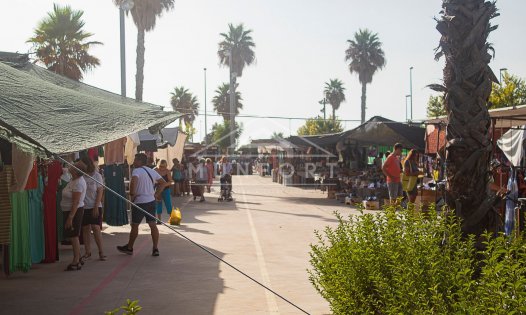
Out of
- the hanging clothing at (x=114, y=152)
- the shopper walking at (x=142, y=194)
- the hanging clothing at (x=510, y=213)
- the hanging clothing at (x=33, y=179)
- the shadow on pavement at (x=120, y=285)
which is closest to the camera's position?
the shadow on pavement at (x=120, y=285)

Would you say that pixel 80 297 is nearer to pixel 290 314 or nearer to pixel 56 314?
pixel 56 314

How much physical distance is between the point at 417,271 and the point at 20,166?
6.17 meters

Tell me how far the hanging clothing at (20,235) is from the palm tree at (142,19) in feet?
79.9

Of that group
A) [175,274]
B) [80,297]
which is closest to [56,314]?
[80,297]

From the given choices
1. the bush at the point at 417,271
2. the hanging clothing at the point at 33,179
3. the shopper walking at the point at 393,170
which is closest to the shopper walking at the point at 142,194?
the hanging clothing at the point at 33,179

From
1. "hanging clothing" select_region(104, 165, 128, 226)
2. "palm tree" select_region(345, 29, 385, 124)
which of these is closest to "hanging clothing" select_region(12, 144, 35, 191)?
"hanging clothing" select_region(104, 165, 128, 226)

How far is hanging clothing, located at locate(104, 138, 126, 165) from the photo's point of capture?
1391cm

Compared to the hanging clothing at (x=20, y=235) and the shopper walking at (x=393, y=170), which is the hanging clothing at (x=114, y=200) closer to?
the hanging clothing at (x=20, y=235)

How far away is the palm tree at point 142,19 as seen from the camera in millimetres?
32719

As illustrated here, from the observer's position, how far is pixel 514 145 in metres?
12.5

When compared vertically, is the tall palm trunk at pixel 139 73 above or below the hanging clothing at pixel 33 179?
above

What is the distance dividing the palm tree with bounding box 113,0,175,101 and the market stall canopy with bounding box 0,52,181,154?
24.5 meters

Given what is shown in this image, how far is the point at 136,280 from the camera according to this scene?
8.58 meters

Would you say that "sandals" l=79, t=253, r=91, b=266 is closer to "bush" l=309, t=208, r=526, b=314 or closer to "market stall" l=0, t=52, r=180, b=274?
"market stall" l=0, t=52, r=180, b=274
